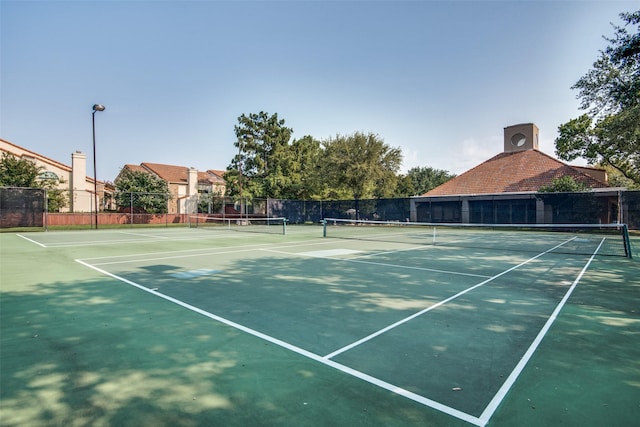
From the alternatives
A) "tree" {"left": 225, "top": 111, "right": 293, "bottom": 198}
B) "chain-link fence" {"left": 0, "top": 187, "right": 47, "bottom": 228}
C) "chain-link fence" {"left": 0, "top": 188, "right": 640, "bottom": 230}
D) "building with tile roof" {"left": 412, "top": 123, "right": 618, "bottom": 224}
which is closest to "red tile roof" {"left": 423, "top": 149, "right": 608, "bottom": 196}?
"building with tile roof" {"left": 412, "top": 123, "right": 618, "bottom": 224}

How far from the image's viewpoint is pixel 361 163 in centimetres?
3375

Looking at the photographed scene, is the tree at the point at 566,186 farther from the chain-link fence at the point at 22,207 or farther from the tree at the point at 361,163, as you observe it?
the chain-link fence at the point at 22,207

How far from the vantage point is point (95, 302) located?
18.0 feet

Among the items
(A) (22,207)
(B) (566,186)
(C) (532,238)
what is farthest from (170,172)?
(B) (566,186)

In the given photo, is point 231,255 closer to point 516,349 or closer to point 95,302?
point 95,302

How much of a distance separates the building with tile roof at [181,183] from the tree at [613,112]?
121 feet

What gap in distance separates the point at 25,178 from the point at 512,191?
138ft

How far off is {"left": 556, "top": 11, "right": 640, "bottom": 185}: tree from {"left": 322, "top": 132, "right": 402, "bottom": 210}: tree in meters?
14.5

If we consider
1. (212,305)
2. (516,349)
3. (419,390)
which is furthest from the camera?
(212,305)

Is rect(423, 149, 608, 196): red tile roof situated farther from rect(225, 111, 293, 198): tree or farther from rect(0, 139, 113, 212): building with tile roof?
rect(0, 139, 113, 212): building with tile roof

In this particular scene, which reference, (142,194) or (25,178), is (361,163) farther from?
(25,178)

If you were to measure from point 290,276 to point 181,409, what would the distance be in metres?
5.21

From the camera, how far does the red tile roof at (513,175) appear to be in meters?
28.3

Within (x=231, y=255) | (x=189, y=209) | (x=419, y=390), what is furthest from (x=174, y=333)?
(x=189, y=209)
